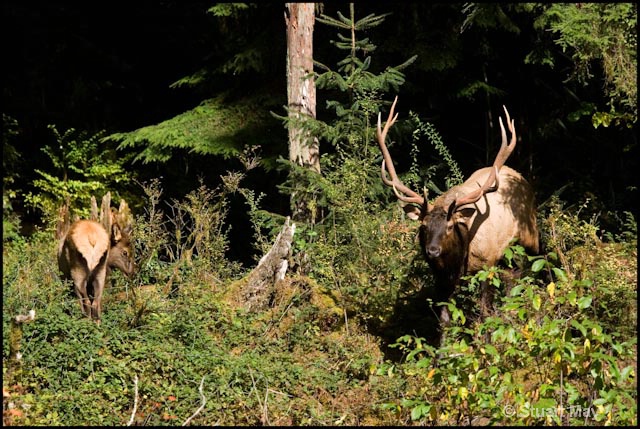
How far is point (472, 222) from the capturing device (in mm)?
9977

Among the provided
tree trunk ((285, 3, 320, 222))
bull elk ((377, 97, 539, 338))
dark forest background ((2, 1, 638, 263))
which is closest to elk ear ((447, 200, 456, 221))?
bull elk ((377, 97, 539, 338))

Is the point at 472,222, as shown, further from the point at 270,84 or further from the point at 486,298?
the point at 270,84

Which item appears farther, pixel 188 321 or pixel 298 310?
pixel 298 310

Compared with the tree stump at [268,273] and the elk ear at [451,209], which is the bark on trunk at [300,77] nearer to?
the tree stump at [268,273]

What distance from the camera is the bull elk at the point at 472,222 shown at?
31.0 ft

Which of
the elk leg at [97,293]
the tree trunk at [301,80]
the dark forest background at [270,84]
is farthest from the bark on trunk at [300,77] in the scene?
the elk leg at [97,293]

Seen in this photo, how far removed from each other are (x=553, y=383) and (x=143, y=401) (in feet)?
13.0

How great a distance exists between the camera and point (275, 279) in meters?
11.1

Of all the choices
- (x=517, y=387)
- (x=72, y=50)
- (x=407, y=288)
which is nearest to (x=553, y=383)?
(x=517, y=387)

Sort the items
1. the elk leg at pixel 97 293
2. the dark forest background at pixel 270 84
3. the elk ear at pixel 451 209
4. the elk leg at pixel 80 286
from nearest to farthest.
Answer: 1. the elk ear at pixel 451 209
2. the elk leg at pixel 97 293
3. the elk leg at pixel 80 286
4. the dark forest background at pixel 270 84

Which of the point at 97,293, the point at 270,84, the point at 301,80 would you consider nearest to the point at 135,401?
the point at 97,293

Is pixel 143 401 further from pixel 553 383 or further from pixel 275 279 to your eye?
pixel 553 383

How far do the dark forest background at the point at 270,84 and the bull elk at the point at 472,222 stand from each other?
1.85m

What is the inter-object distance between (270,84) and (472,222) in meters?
6.31
